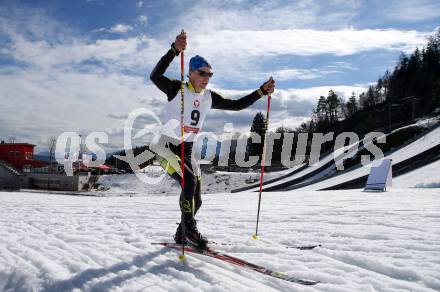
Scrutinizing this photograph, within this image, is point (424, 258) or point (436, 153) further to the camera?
point (436, 153)


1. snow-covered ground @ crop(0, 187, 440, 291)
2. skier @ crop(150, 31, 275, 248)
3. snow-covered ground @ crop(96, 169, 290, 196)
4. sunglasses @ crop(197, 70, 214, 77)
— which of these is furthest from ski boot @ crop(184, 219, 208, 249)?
snow-covered ground @ crop(96, 169, 290, 196)

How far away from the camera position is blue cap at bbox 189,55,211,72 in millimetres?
4934

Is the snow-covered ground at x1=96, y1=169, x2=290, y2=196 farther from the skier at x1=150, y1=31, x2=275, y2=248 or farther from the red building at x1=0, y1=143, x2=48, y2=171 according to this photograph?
the skier at x1=150, y1=31, x2=275, y2=248

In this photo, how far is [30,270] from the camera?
4.00 meters

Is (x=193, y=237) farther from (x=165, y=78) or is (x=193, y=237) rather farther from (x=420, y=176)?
(x=420, y=176)

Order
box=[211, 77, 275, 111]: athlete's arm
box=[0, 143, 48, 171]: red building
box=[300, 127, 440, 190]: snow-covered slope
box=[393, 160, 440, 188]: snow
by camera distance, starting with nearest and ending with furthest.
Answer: box=[211, 77, 275, 111]: athlete's arm < box=[393, 160, 440, 188]: snow < box=[300, 127, 440, 190]: snow-covered slope < box=[0, 143, 48, 171]: red building

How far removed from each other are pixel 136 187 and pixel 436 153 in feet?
108

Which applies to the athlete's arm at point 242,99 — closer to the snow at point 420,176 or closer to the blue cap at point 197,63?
the blue cap at point 197,63

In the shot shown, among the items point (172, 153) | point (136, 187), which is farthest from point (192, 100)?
point (136, 187)

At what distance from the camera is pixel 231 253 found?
4.71 meters

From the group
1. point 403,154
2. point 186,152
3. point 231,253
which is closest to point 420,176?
point 403,154

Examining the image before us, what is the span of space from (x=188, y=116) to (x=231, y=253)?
185 centimetres

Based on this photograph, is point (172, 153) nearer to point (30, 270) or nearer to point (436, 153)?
point (30, 270)

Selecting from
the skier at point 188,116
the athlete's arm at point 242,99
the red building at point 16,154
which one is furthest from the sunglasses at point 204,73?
the red building at point 16,154
